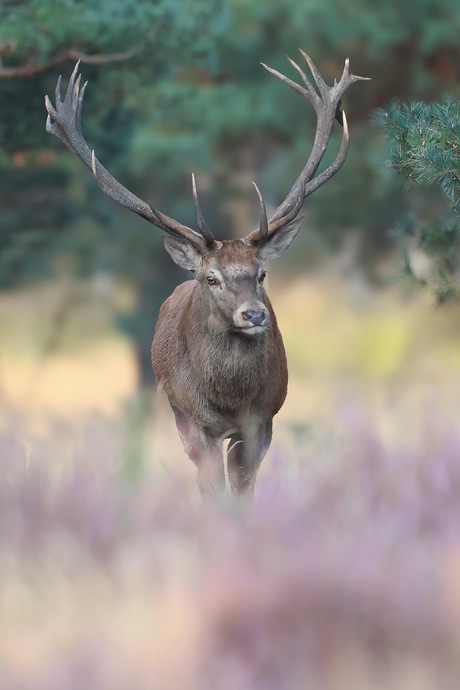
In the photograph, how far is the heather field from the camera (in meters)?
2.57

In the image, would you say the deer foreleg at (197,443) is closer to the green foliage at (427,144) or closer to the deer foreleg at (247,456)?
the deer foreleg at (247,456)

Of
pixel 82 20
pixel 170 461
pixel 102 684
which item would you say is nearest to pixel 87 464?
pixel 170 461

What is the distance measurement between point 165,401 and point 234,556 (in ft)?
9.98

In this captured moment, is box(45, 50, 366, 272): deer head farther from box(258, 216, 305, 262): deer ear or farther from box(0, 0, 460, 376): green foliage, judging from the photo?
box(0, 0, 460, 376): green foliage

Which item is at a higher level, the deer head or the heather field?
the deer head

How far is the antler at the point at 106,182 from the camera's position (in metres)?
5.72

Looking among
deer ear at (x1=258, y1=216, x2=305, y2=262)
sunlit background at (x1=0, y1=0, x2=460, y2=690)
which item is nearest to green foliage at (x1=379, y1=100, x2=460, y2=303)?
sunlit background at (x1=0, y1=0, x2=460, y2=690)

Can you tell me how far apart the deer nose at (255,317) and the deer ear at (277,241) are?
50 cm

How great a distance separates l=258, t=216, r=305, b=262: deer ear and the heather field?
72.9 inches

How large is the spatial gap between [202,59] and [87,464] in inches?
299

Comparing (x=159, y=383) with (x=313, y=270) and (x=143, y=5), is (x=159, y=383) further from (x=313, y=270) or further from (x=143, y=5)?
(x=313, y=270)

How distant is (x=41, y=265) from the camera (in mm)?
14000

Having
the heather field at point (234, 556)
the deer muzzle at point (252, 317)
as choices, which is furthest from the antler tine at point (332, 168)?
the heather field at point (234, 556)

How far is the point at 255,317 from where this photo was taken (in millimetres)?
5258
